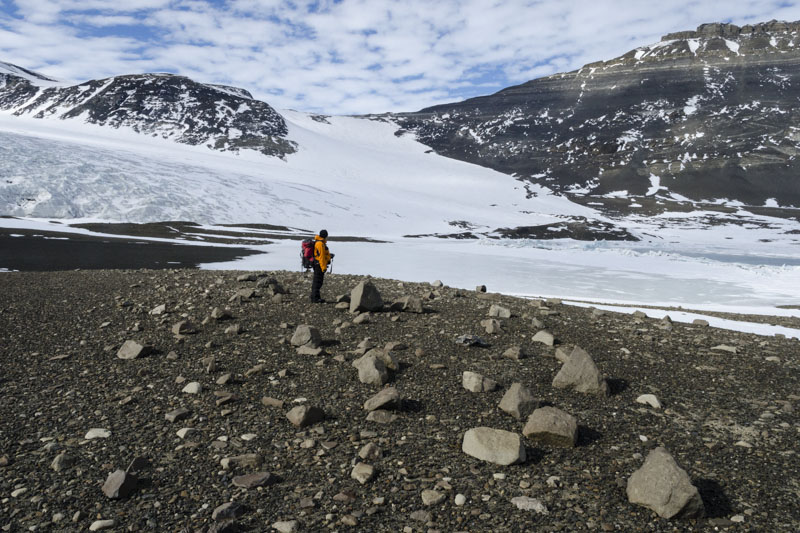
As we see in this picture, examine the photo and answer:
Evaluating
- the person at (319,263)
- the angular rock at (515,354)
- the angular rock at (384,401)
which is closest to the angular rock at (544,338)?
the angular rock at (515,354)

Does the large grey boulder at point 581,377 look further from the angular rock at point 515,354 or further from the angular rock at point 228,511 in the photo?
the angular rock at point 228,511

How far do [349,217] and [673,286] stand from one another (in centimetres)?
5128

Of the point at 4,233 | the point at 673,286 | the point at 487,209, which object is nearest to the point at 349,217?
the point at 487,209

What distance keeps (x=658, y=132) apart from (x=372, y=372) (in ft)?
582

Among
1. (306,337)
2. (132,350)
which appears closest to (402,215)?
(306,337)

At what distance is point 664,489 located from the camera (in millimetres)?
3922

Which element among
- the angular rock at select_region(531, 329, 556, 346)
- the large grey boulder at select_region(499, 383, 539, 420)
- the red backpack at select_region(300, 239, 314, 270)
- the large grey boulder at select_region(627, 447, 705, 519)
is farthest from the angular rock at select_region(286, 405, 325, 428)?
the red backpack at select_region(300, 239, 314, 270)

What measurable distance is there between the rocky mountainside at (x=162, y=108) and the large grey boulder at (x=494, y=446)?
120m

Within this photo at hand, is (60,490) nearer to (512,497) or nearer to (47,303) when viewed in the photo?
(512,497)

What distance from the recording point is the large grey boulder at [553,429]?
4.87 m

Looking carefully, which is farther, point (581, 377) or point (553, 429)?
A: point (581, 377)

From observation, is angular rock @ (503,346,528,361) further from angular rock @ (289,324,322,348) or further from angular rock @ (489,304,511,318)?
angular rock @ (289,324,322,348)

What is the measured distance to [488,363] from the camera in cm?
731

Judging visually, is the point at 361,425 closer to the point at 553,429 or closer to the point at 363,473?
the point at 363,473
